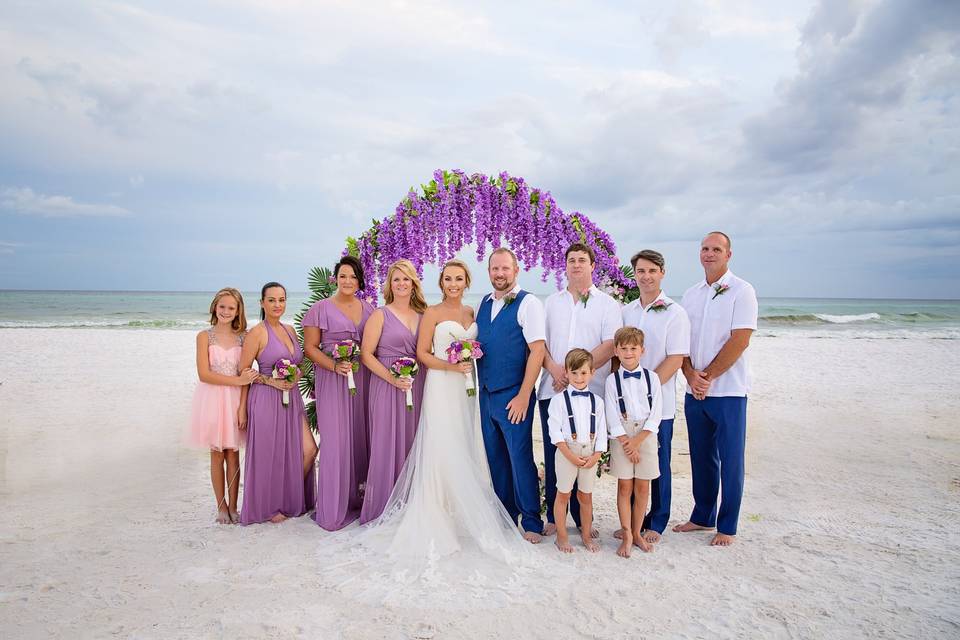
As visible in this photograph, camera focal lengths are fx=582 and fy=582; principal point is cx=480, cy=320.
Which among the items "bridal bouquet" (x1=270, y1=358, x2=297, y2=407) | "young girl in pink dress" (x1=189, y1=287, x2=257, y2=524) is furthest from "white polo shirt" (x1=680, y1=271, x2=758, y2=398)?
"young girl in pink dress" (x1=189, y1=287, x2=257, y2=524)

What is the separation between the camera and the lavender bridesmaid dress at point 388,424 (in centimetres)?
539

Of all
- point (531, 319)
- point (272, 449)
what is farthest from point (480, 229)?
point (272, 449)

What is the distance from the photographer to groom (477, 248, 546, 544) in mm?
5008

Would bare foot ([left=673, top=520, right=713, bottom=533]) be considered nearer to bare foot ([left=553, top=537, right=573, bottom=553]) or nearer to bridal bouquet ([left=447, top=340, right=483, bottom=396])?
bare foot ([left=553, top=537, right=573, bottom=553])

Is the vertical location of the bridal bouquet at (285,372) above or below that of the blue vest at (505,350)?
below

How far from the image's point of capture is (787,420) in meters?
11.4

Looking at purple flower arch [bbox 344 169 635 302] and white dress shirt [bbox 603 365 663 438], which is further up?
purple flower arch [bbox 344 169 635 302]

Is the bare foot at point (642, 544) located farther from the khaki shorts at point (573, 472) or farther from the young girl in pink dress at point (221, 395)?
the young girl in pink dress at point (221, 395)

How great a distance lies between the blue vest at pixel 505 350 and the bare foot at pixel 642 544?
169cm

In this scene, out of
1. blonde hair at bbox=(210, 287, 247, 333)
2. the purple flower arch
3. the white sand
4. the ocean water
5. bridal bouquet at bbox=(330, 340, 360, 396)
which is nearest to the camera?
the white sand

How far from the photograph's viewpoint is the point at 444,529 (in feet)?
16.1

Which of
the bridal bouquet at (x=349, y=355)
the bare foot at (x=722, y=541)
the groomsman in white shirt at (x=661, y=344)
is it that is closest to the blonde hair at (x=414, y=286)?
the bridal bouquet at (x=349, y=355)

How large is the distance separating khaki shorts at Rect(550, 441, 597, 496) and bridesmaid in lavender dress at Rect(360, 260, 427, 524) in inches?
56.3

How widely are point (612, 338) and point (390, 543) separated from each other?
102 inches
